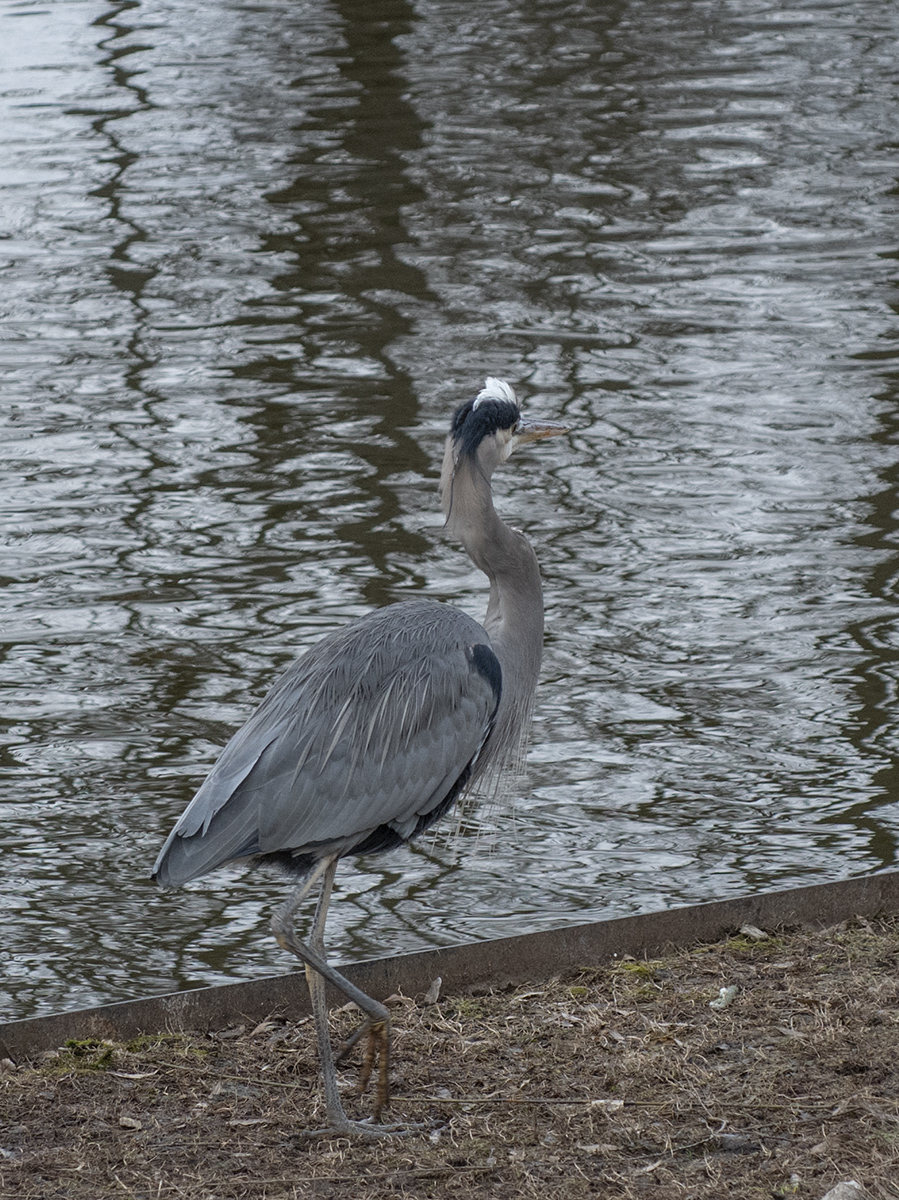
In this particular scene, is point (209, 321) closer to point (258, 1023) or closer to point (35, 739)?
point (35, 739)

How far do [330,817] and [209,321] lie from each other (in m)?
7.79

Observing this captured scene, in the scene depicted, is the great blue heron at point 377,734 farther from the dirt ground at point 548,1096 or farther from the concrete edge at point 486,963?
the concrete edge at point 486,963

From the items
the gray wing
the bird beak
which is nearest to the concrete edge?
the gray wing

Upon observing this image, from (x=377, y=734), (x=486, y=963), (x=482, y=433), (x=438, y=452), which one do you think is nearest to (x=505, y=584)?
(x=482, y=433)

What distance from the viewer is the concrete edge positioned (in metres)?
4.78

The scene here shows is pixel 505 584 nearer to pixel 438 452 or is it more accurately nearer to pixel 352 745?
pixel 352 745

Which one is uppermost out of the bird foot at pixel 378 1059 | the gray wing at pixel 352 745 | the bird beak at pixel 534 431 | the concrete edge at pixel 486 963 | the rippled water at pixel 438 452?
the bird beak at pixel 534 431

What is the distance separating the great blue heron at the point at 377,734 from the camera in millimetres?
4422

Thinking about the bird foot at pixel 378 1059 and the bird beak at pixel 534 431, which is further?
the bird beak at pixel 534 431

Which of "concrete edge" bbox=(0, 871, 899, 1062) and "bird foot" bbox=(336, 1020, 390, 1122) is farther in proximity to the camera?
"concrete edge" bbox=(0, 871, 899, 1062)

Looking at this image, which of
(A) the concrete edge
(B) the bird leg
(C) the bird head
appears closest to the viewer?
(B) the bird leg

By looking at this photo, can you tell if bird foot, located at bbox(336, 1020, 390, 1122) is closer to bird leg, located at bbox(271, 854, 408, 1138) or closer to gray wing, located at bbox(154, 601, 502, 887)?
bird leg, located at bbox(271, 854, 408, 1138)

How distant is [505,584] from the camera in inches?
197

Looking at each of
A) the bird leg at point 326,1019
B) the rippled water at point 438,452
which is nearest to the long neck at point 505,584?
the bird leg at point 326,1019
